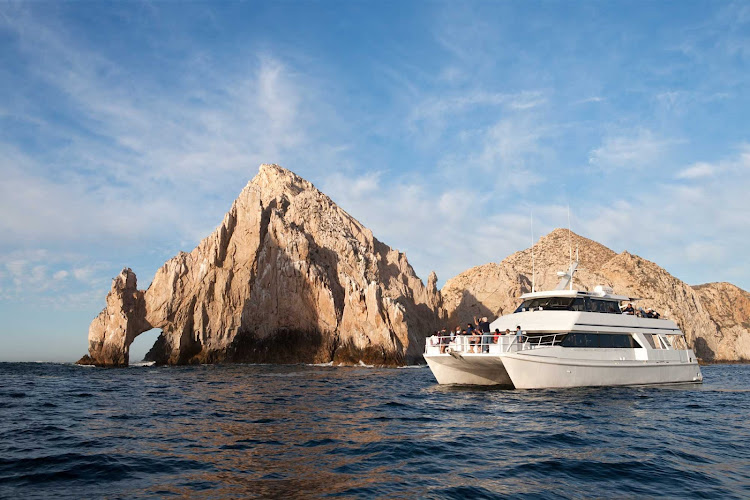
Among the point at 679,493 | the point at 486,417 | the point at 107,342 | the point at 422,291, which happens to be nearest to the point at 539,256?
the point at 422,291

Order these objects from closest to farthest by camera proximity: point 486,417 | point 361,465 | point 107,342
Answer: point 361,465, point 486,417, point 107,342

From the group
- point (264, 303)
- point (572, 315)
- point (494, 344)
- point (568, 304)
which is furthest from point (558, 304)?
point (264, 303)

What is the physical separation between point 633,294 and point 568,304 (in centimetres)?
7167

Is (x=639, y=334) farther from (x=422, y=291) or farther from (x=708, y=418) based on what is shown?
(x=422, y=291)

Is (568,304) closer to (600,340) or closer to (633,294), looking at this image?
(600,340)

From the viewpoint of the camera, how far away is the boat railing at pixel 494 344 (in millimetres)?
23797

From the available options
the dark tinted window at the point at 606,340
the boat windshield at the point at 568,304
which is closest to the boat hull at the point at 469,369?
the boat windshield at the point at 568,304

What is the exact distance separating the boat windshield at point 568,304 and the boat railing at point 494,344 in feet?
5.51

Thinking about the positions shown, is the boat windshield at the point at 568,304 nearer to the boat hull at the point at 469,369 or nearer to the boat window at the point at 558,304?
the boat window at the point at 558,304

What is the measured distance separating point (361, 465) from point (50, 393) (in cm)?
2236

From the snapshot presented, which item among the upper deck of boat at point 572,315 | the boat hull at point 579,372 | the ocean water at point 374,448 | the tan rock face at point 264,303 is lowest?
the ocean water at point 374,448

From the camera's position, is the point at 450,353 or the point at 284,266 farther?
the point at 284,266

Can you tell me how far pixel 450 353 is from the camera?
24.9 metres

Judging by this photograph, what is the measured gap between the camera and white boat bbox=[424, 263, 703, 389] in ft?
78.3
